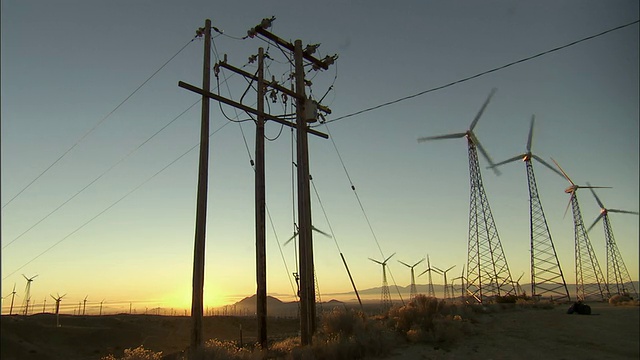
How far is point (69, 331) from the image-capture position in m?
65.5

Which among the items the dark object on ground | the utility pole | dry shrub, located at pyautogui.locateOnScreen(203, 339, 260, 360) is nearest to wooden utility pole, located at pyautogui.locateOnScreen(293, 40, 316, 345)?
the utility pole

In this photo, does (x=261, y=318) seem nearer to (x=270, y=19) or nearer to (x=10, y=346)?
(x=270, y=19)

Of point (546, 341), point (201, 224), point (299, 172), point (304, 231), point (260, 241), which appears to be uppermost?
point (299, 172)

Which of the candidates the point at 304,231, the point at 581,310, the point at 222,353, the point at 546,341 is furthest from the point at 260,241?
the point at 581,310

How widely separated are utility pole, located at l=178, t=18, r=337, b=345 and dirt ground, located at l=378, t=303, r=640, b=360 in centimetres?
361

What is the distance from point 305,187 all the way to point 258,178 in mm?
2082

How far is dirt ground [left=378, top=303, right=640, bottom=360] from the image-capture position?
46.4 ft

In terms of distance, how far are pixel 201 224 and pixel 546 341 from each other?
13.9 metres

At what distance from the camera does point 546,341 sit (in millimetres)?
16328

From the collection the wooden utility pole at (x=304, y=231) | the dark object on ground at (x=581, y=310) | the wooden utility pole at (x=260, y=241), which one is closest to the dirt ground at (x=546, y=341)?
the dark object on ground at (x=581, y=310)

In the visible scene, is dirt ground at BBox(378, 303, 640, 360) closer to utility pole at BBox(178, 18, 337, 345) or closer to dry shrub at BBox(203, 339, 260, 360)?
utility pole at BBox(178, 18, 337, 345)

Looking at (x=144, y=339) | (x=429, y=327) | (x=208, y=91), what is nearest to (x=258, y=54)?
(x=208, y=91)

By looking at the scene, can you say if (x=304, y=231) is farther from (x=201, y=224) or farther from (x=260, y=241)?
(x=201, y=224)

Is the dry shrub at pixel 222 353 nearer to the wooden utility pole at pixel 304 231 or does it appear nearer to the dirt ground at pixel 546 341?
the wooden utility pole at pixel 304 231
